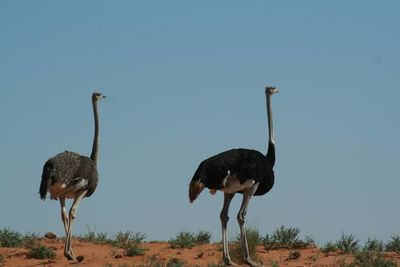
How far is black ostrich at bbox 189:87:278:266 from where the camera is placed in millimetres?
12375

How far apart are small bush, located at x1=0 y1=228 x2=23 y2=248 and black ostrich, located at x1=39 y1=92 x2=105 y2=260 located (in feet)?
5.87

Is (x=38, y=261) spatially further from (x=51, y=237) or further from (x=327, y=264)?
(x=327, y=264)

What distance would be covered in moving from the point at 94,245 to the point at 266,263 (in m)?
3.47

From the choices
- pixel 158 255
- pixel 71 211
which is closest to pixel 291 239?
pixel 158 255

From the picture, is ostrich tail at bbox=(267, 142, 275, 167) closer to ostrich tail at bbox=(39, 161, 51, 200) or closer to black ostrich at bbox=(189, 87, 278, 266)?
black ostrich at bbox=(189, 87, 278, 266)

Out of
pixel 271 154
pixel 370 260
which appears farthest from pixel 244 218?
pixel 370 260

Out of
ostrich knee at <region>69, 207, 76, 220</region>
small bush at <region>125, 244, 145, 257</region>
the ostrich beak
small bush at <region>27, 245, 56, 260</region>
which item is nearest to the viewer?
the ostrich beak

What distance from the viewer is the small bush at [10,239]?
1546cm

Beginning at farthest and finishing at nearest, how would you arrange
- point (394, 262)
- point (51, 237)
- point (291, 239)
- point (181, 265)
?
point (51, 237), point (291, 239), point (394, 262), point (181, 265)

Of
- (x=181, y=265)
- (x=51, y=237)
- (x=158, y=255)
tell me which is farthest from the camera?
(x=51, y=237)

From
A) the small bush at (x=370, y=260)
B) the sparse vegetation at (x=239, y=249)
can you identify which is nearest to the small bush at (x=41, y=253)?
the sparse vegetation at (x=239, y=249)

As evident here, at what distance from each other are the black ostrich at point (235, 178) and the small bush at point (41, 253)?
2768 millimetres

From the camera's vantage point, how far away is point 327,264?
13164 mm

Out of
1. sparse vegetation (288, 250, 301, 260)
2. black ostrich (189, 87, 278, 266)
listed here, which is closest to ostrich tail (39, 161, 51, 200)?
black ostrich (189, 87, 278, 266)
